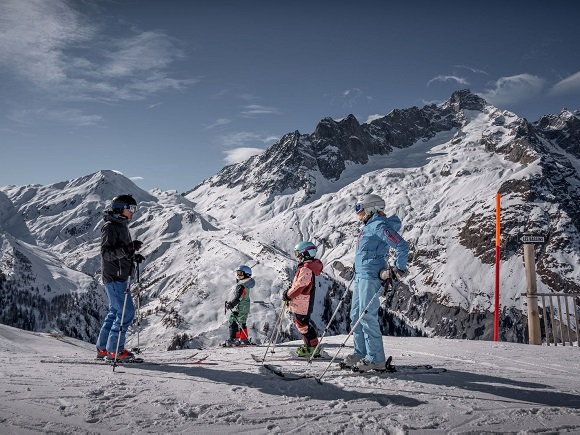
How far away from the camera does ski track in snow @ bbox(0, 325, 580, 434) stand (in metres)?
4.18

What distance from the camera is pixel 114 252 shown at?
25.8 ft

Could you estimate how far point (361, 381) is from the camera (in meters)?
6.06

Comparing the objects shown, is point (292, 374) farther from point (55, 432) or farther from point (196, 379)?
point (55, 432)

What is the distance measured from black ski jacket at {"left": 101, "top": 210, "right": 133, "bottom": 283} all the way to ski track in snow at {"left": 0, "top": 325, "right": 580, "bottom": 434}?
170 cm

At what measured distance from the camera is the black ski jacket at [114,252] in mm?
7848

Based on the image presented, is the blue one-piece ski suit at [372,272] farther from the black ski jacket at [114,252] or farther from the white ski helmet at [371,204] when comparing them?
the black ski jacket at [114,252]

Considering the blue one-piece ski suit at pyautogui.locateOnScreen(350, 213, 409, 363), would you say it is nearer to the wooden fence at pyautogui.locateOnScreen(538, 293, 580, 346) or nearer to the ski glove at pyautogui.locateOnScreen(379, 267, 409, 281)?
the ski glove at pyautogui.locateOnScreen(379, 267, 409, 281)

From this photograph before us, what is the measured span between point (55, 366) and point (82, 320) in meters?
148

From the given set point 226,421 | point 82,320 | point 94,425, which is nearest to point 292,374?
point 226,421

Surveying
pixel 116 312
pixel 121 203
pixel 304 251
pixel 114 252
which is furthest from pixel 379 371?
pixel 121 203

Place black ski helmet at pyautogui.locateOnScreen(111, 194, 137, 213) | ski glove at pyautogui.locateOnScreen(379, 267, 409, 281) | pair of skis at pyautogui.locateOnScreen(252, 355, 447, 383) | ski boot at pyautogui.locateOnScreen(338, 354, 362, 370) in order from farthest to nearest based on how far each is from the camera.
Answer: black ski helmet at pyautogui.locateOnScreen(111, 194, 137, 213), ski boot at pyautogui.locateOnScreen(338, 354, 362, 370), pair of skis at pyautogui.locateOnScreen(252, 355, 447, 383), ski glove at pyautogui.locateOnScreen(379, 267, 409, 281)

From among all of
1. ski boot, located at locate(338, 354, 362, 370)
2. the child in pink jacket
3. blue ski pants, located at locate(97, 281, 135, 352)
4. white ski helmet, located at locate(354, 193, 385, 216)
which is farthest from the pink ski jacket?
blue ski pants, located at locate(97, 281, 135, 352)

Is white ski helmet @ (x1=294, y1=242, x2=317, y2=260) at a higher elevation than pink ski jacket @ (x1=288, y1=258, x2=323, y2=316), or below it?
higher

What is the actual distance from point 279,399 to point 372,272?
2.77 meters
